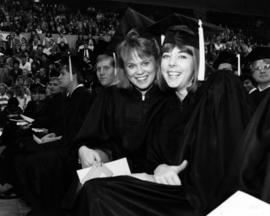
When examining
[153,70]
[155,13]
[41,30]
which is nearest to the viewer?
[153,70]

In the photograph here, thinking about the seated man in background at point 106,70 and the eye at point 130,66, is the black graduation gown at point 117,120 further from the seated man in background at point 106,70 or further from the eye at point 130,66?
the seated man in background at point 106,70

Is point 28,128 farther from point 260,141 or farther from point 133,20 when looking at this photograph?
point 260,141

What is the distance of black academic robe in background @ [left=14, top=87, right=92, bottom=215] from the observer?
479 cm

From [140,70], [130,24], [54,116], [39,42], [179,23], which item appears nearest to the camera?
[179,23]

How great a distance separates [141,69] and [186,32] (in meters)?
0.52

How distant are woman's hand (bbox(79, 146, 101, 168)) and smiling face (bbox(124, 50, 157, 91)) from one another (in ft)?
2.09

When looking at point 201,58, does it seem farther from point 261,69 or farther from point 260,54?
point 260,54

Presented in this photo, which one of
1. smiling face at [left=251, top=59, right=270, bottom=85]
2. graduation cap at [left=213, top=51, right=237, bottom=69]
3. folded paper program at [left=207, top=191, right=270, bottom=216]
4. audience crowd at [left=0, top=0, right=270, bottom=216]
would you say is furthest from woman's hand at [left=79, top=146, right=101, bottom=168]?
audience crowd at [left=0, top=0, right=270, bottom=216]

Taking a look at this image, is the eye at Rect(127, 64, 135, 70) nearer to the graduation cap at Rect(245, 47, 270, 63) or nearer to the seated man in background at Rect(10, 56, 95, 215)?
the seated man in background at Rect(10, 56, 95, 215)

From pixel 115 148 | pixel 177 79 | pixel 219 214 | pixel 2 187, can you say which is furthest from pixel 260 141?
pixel 2 187

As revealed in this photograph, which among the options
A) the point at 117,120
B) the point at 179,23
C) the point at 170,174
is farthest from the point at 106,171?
the point at 179,23

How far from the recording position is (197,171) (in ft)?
7.97

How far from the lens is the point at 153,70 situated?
3.27 meters

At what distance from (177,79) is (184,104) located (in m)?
0.19
